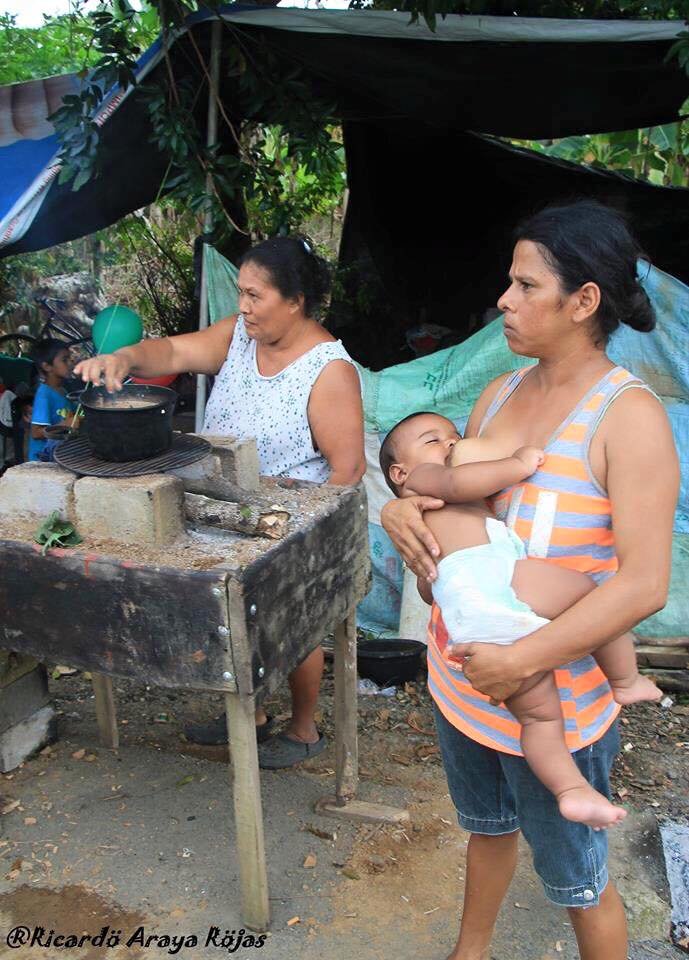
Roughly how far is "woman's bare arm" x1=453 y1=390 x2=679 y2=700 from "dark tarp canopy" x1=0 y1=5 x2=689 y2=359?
→ 9.71ft

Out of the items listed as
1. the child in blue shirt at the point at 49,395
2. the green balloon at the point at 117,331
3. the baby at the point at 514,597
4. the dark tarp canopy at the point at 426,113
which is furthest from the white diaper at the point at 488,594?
the child in blue shirt at the point at 49,395

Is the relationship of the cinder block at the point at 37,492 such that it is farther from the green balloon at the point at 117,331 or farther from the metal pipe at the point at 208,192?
the metal pipe at the point at 208,192

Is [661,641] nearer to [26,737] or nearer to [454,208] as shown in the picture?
[26,737]

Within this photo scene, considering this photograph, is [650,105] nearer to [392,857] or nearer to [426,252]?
[426,252]

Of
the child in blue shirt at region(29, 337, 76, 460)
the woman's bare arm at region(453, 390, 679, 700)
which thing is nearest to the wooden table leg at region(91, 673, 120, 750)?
the woman's bare arm at region(453, 390, 679, 700)

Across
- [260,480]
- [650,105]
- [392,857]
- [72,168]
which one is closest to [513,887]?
[392,857]

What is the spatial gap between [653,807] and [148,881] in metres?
1.79

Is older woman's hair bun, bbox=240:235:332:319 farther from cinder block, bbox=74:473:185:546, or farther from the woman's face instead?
cinder block, bbox=74:473:185:546

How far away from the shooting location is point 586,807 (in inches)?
62.6

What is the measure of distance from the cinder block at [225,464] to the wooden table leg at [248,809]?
0.70 metres

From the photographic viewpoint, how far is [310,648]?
8.15 feet

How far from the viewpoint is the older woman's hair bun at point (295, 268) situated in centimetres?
290

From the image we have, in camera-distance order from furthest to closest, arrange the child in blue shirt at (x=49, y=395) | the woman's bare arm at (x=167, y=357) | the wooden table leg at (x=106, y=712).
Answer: the child in blue shirt at (x=49, y=395) < the wooden table leg at (x=106, y=712) < the woman's bare arm at (x=167, y=357)

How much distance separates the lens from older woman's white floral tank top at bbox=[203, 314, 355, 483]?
2.92 m
